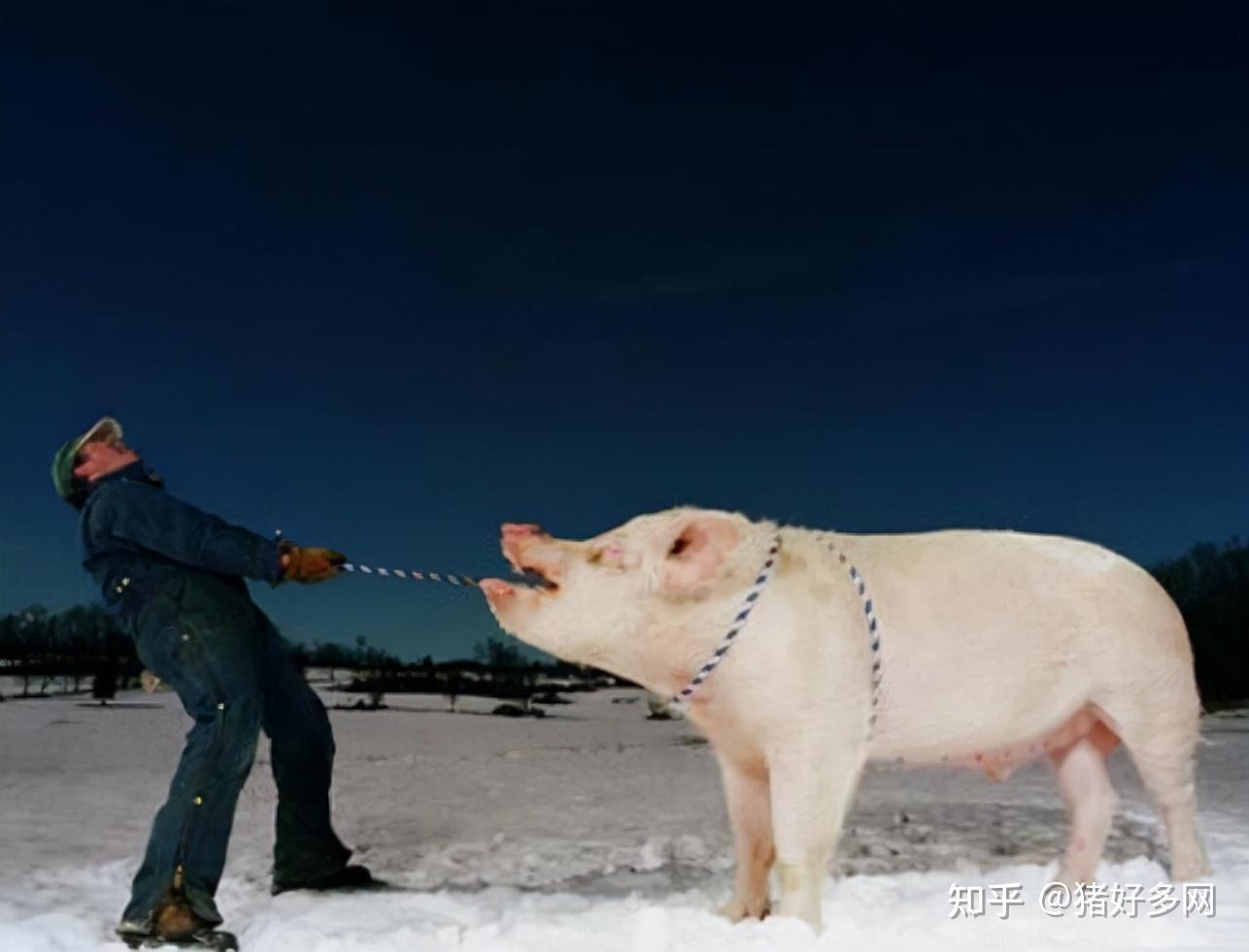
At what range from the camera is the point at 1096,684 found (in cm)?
493

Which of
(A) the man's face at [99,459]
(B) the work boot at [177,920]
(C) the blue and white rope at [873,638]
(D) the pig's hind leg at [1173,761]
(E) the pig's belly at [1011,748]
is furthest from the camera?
(D) the pig's hind leg at [1173,761]

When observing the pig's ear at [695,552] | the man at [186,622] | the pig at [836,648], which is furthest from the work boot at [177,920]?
the pig's ear at [695,552]

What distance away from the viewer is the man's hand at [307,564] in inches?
183

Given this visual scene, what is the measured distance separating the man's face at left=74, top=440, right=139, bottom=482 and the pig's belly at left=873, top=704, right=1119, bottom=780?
3.29 m

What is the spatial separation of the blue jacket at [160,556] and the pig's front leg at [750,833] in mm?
2006

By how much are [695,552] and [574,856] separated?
3.13 metres

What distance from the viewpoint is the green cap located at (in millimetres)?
4926

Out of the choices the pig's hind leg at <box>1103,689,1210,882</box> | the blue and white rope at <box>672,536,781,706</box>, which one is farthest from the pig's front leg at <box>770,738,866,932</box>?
the pig's hind leg at <box>1103,689,1210,882</box>

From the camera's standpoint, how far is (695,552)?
4.48m

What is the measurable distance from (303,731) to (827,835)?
2.54 metres

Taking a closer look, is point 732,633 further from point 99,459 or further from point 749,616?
point 99,459

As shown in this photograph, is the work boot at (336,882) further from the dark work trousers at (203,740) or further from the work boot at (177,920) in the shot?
the work boot at (177,920)

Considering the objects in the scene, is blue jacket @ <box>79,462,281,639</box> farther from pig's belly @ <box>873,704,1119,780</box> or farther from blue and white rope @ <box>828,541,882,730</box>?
pig's belly @ <box>873,704,1119,780</box>

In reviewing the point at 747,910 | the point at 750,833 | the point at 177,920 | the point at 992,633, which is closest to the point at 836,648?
the point at 992,633
